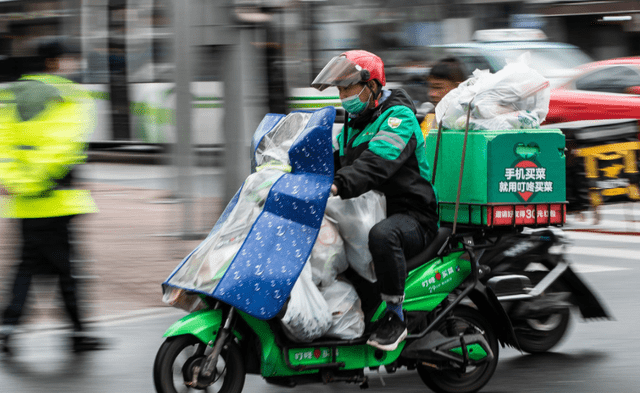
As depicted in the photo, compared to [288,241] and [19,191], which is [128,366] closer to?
[19,191]

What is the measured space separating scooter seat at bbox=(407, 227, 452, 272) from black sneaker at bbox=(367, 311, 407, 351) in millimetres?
270

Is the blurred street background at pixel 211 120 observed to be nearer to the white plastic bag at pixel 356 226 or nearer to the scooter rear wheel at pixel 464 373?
the scooter rear wheel at pixel 464 373

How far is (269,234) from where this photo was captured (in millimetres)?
4332

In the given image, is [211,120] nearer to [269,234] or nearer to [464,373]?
[464,373]

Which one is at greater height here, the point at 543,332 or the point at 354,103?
the point at 354,103

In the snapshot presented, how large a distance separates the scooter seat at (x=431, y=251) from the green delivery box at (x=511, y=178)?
0.60 ft

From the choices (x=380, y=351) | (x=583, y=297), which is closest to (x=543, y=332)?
(x=583, y=297)

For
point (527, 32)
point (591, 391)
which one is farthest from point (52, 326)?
point (527, 32)

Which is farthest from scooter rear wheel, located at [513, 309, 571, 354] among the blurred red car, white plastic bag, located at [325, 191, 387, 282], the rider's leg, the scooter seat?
the blurred red car

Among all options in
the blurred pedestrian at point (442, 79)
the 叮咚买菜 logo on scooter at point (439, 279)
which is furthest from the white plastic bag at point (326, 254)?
the blurred pedestrian at point (442, 79)

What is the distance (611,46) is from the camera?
31281 millimetres

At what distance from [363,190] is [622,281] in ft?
14.6

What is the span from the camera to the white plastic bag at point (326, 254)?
4598 mm

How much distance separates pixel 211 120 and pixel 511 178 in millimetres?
8974
